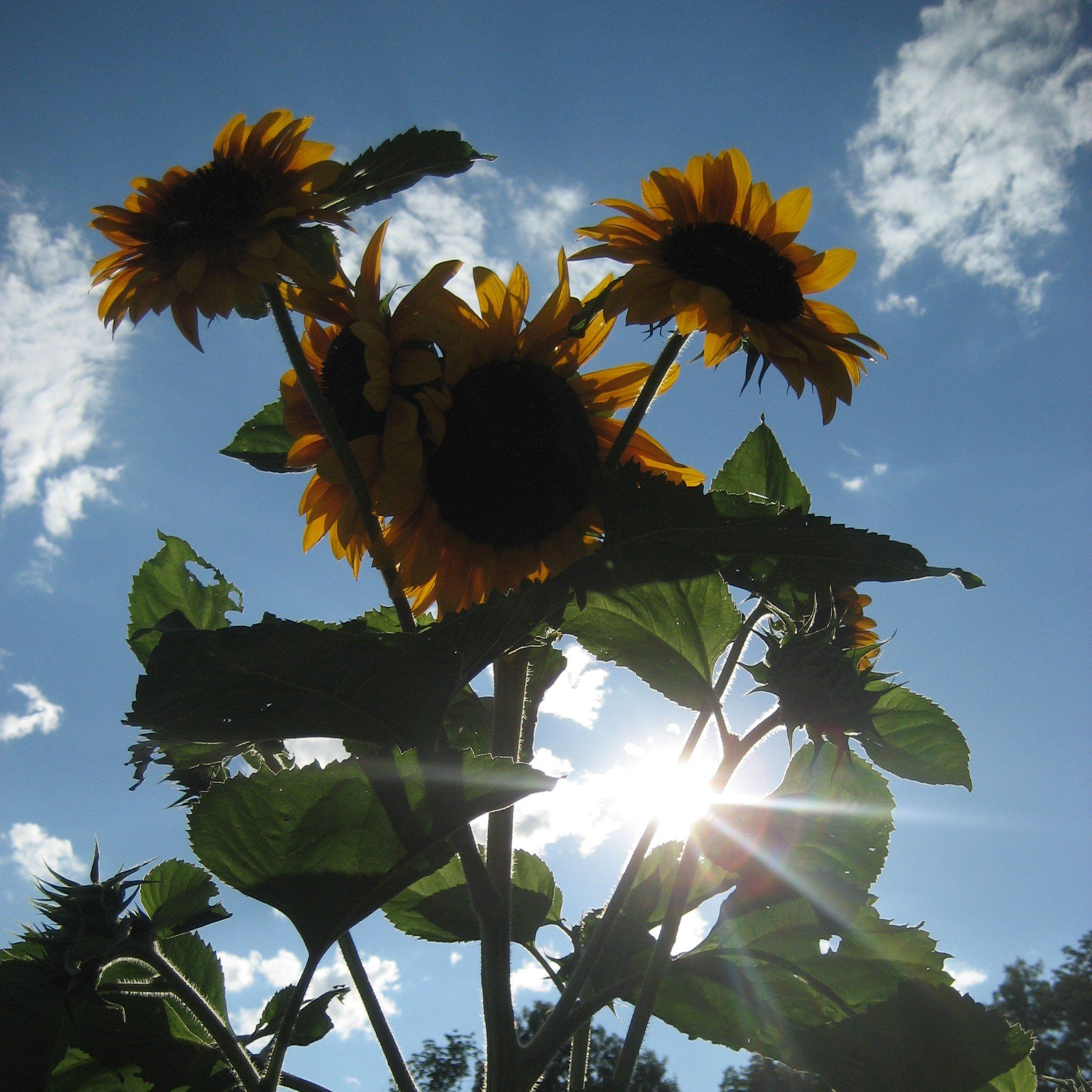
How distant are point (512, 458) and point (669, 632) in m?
0.39

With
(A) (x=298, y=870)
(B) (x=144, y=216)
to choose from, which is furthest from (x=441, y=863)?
(B) (x=144, y=216)

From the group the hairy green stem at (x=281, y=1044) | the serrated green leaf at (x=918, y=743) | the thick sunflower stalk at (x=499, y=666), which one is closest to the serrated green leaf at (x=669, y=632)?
the thick sunflower stalk at (x=499, y=666)

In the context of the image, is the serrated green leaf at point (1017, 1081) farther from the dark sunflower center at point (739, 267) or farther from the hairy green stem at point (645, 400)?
the dark sunflower center at point (739, 267)

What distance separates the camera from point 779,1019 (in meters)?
1.41

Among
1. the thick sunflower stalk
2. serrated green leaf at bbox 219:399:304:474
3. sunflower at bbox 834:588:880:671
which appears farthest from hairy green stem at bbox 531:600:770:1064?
serrated green leaf at bbox 219:399:304:474

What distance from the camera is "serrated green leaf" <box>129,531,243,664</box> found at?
1.75 metres

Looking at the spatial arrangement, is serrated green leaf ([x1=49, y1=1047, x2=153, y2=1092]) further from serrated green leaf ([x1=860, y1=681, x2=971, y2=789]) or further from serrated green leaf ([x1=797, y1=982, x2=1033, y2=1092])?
serrated green leaf ([x1=860, y1=681, x2=971, y2=789])

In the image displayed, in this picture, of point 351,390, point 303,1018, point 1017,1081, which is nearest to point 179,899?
point 303,1018

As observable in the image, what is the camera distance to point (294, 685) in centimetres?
100

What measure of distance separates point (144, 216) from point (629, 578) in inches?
41.0

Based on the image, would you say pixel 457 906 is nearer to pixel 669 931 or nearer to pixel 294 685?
pixel 669 931

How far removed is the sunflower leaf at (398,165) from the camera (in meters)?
1.34

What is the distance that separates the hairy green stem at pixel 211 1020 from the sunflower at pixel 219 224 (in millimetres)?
890

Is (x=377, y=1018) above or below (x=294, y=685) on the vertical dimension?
below
